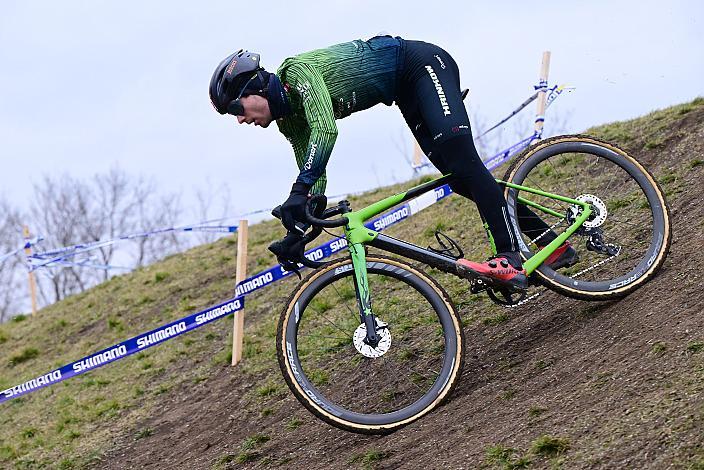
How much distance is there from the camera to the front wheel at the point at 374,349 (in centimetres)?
555

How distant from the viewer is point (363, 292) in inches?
221

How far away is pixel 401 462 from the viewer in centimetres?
512

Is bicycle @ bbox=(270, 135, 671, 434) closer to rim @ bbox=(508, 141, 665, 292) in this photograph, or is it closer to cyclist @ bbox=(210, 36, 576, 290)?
rim @ bbox=(508, 141, 665, 292)

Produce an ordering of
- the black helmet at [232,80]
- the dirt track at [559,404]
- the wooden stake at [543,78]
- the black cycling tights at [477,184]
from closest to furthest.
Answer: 1. the dirt track at [559,404]
2. the black helmet at [232,80]
3. the black cycling tights at [477,184]
4. the wooden stake at [543,78]

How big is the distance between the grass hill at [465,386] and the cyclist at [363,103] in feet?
2.70

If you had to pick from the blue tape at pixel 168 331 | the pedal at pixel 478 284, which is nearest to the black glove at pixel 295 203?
the pedal at pixel 478 284

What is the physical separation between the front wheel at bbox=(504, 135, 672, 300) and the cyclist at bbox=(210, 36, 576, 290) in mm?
377

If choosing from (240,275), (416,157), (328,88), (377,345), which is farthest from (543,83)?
(377,345)

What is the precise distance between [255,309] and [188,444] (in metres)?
3.99

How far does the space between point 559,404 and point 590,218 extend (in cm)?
180

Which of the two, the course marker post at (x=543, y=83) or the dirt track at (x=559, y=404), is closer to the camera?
the dirt track at (x=559, y=404)

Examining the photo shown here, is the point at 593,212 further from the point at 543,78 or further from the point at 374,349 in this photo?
the point at 543,78

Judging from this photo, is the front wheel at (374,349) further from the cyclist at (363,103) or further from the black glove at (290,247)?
the cyclist at (363,103)

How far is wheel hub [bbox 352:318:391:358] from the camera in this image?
218 inches
